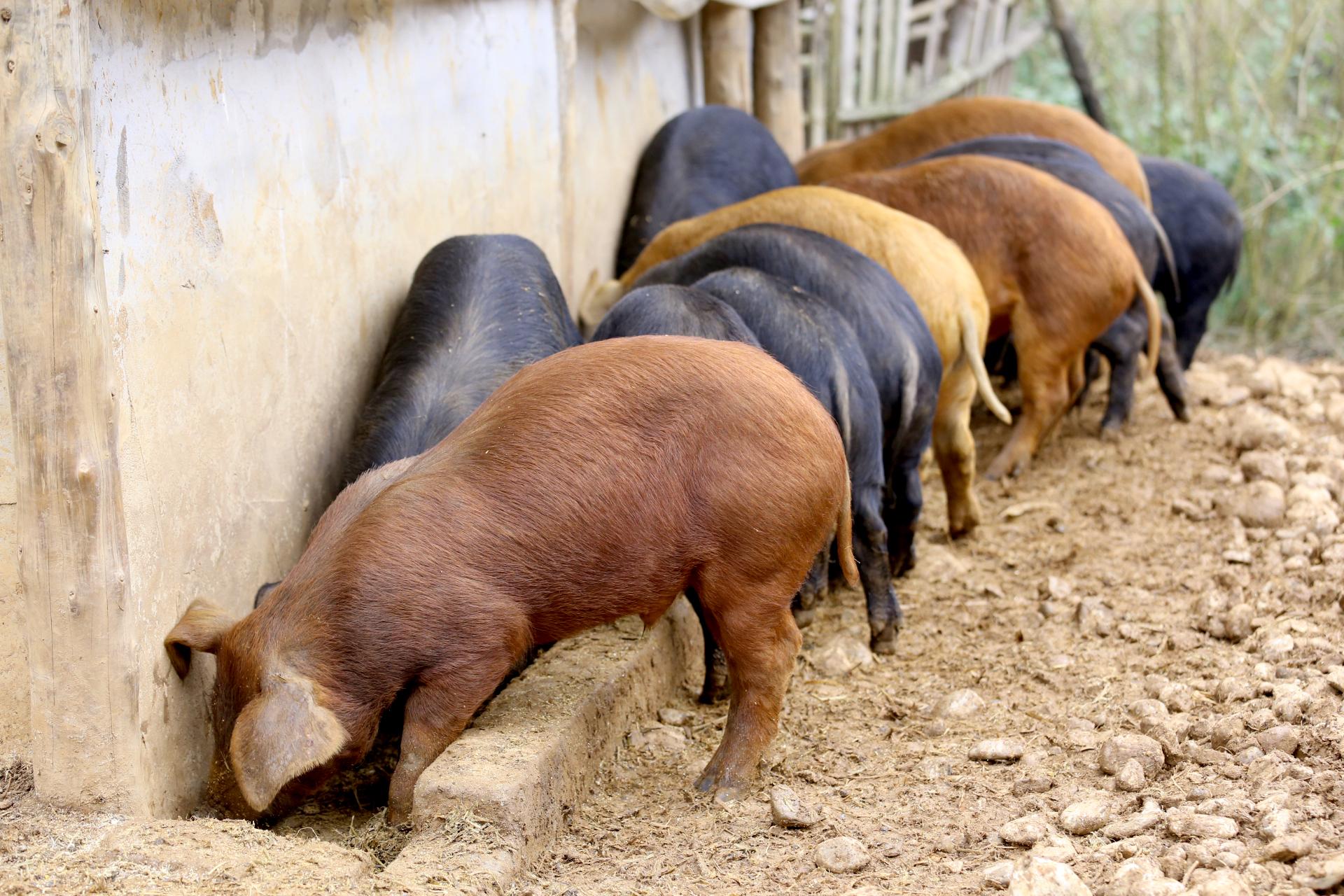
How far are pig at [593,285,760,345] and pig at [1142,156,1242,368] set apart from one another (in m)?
3.65

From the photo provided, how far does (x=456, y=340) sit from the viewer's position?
4074mm

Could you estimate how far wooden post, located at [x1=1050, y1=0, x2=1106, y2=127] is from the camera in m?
8.79

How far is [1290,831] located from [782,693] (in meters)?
1.14

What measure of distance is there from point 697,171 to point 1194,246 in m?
2.48

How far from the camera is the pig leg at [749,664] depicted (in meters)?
3.21

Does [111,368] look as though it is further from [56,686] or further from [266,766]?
[266,766]

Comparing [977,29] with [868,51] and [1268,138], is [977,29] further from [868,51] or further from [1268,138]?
[1268,138]

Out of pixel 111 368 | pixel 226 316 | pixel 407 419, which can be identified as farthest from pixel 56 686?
pixel 407 419

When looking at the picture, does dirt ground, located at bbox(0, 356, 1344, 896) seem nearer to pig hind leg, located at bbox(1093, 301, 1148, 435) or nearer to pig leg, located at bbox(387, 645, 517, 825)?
pig leg, located at bbox(387, 645, 517, 825)

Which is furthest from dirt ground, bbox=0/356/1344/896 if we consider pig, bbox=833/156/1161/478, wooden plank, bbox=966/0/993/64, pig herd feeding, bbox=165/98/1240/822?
wooden plank, bbox=966/0/993/64

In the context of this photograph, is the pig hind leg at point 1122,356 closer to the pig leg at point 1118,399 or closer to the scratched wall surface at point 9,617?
the pig leg at point 1118,399

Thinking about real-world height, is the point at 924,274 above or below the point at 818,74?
below

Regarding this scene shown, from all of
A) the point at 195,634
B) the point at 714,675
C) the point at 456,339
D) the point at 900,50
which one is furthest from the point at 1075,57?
the point at 195,634

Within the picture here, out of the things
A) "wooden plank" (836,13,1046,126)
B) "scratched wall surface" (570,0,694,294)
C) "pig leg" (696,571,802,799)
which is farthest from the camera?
"wooden plank" (836,13,1046,126)
